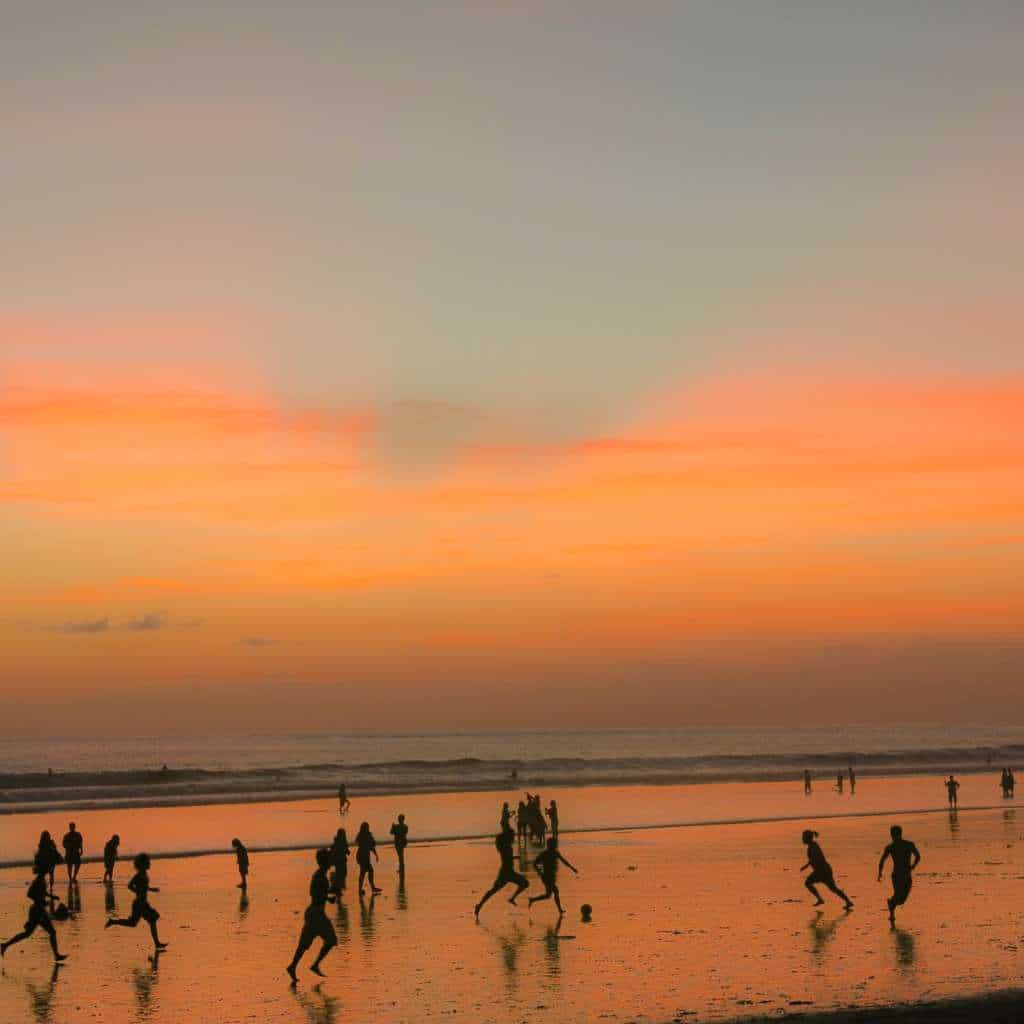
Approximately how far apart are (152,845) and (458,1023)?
32840 millimetres

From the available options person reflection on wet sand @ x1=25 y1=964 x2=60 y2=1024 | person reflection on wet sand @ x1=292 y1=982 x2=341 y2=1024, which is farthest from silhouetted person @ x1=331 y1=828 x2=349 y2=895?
person reflection on wet sand @ x1=292 y1=982 x2=341 y2=1024

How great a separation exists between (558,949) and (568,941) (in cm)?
91

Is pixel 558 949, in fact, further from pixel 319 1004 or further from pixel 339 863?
pixel 339 863

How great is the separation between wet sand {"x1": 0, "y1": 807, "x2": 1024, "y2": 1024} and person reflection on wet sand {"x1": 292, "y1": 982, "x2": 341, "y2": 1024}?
6 centimetres

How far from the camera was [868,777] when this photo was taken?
94375 millimetres

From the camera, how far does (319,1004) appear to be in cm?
1806

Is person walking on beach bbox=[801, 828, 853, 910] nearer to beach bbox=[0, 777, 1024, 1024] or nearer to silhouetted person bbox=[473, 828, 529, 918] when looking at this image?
beach bbox=[0, 777, 1024, 1024]

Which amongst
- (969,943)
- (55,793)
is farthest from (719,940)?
(55,793)

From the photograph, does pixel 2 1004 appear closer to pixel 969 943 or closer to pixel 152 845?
pixel 969 943

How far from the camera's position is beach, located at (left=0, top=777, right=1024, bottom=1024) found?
17.9m

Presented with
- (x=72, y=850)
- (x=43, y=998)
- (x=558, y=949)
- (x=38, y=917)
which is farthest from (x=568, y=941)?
(x=72, y=850)

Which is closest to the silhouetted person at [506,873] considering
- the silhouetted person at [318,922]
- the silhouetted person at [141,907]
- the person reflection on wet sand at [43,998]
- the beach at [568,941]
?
the beach at [568,941]

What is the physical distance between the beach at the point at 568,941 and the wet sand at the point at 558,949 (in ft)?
0.22

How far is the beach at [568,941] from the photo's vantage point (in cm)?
1789
